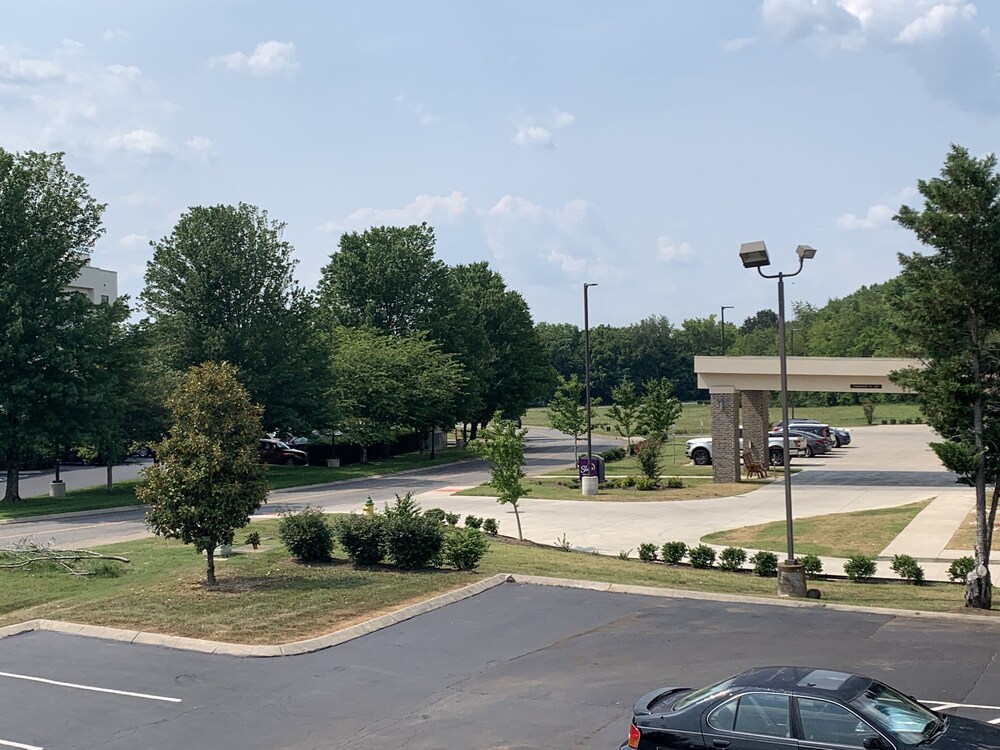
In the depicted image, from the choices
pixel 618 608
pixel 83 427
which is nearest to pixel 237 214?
pixel 83 427

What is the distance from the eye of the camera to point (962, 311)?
699 inches

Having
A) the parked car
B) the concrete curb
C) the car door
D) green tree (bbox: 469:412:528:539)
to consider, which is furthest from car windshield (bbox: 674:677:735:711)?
the parked car

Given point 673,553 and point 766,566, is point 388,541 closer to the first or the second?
point 673,553

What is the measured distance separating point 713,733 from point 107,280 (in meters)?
83.6

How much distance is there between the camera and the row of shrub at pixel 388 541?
19.8m

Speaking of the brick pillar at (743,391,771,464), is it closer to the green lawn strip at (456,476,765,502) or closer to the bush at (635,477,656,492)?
the green lawn strip at (456,476,765,502)

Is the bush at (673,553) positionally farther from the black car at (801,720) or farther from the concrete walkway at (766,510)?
the black car at (801,720)

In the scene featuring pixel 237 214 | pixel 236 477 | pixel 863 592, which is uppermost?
pixel 237 214

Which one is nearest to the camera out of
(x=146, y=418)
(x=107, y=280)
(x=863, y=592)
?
(x=863, y=592)

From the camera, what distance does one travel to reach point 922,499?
3494 cm

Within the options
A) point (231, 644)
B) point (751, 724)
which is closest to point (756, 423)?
point (231, 644)

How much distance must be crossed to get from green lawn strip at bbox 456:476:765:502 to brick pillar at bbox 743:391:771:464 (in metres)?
5.04

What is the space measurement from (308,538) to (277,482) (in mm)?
26709

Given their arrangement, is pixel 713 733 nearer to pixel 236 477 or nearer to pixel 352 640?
pixel 352 640
